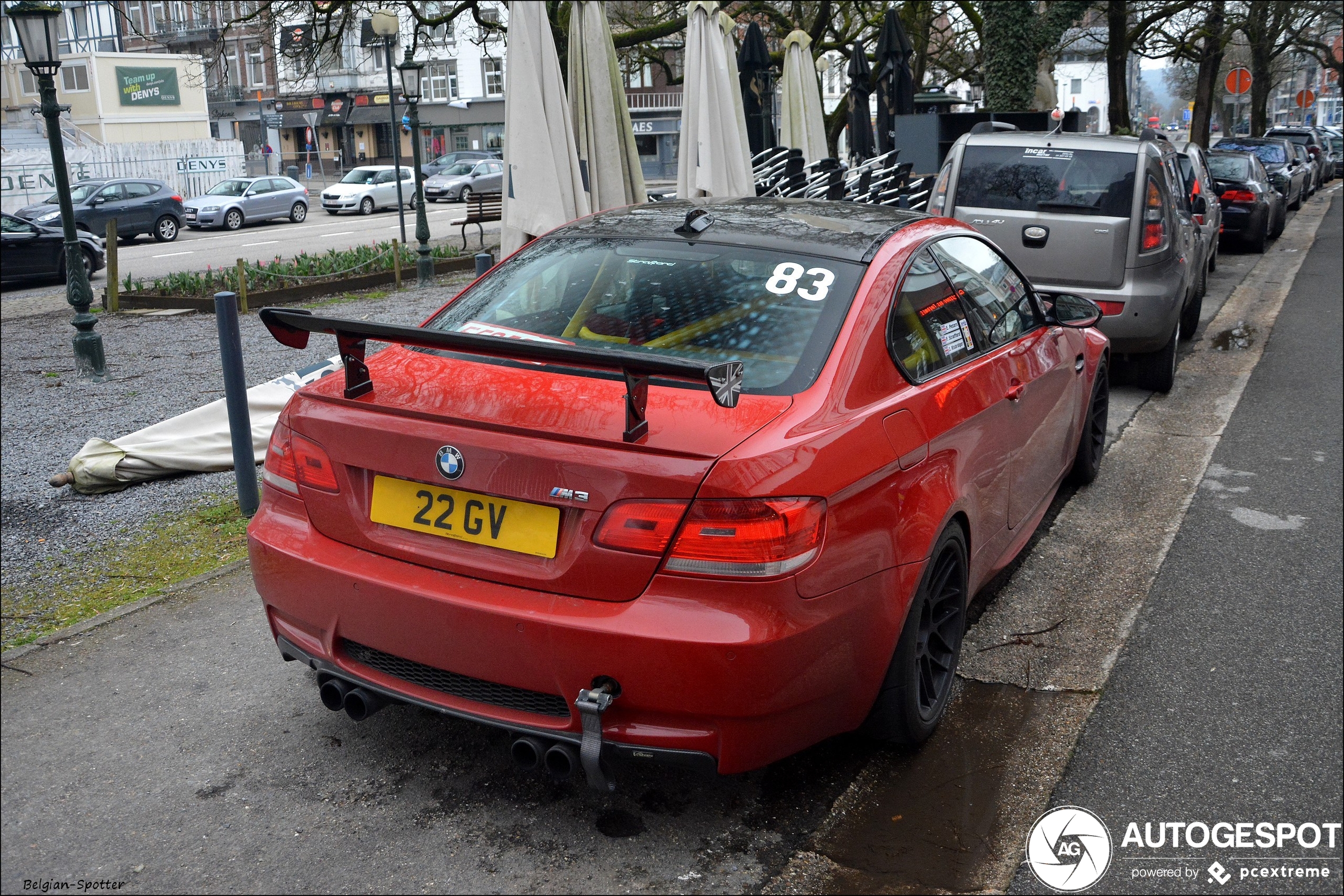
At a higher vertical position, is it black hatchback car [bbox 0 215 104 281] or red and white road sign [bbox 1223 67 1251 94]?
red and white road sign [bbox 1223 67 1251 94]

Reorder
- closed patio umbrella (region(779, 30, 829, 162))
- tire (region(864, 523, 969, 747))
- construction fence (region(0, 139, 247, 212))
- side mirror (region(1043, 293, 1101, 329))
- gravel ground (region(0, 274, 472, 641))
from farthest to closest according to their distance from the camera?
1. construction fence (region(0, 139, 247, 212))
2. closed patio umbrella (region(779, 30, 829, 162))
3. gravel ground (region(0, 274, 472, 641))
4. side mirror (region(1043, 293, 1101, 329))
5. tire (region(864, 523, 969, 747))

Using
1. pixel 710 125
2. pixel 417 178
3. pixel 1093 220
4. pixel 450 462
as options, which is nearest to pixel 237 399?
pixel 450 462

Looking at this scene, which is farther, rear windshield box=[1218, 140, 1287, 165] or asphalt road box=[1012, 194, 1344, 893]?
rear windshield box=[1218, 140, 1287, 165]

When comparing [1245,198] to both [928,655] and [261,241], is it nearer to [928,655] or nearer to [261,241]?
[928,655]

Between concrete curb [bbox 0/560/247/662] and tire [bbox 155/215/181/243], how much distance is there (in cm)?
2624

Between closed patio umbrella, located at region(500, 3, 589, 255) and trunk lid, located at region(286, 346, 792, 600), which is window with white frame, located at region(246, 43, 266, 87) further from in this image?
trunk lid, located at region(286, 346, 792, 600)

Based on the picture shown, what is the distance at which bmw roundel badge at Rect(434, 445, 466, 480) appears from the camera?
2.86 meters

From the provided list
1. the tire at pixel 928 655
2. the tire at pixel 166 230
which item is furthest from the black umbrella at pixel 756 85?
the tire at pixel 166 230

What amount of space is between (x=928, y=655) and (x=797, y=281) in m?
1.19

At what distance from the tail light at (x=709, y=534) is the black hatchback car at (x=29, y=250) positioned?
1804 cm

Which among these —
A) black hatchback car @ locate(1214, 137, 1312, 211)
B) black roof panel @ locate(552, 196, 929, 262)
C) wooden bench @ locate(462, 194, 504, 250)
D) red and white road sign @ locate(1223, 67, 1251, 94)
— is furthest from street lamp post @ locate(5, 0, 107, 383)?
red and white road sign @ locate(1223, 67, 1251, 94)

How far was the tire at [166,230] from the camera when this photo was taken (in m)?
28.5

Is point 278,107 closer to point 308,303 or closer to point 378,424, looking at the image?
point 308,303

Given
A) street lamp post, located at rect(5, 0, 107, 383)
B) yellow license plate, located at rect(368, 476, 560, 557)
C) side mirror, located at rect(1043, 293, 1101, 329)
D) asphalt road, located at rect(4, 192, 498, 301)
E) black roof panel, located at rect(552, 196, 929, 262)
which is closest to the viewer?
yellow license plate, located at rect(368, 476, 560, 557)
